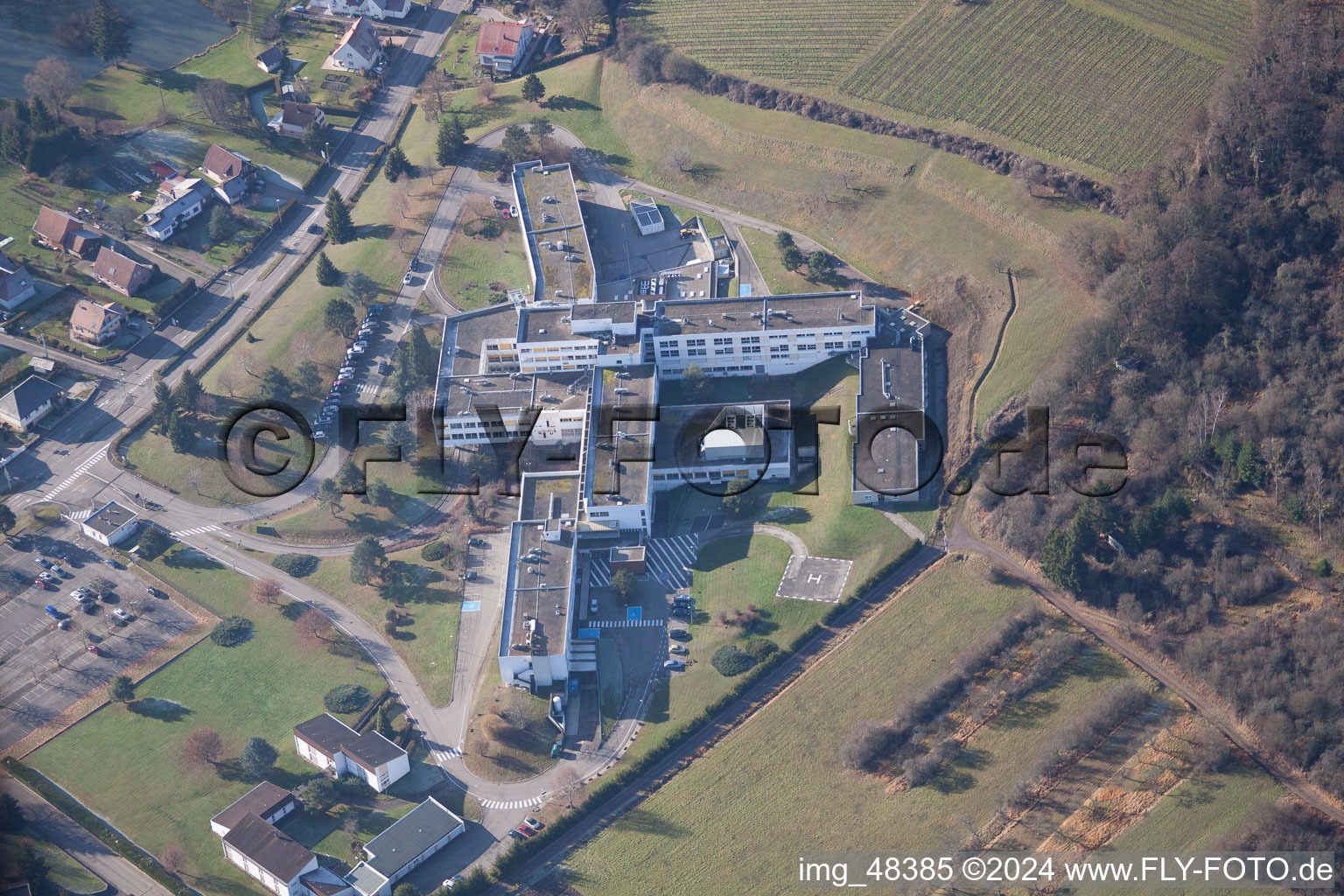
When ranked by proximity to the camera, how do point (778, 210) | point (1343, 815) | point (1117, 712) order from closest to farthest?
point (1343, 815) < point (1117, 712) < point (778, 210)

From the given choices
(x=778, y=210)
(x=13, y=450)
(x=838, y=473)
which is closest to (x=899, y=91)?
(x=778, y=210)

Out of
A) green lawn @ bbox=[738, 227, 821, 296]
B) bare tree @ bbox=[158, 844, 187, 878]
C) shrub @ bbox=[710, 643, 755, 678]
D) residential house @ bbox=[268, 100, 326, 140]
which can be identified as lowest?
bare tree @ bbox=[158, 844, 187, 878]

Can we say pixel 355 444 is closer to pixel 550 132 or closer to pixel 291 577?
pixel 291 577

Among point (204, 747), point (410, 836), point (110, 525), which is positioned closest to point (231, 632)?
point (204, 747)

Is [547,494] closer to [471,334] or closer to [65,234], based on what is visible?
[471,334]

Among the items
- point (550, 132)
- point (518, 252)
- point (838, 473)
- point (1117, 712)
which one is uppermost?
point (550, 132)

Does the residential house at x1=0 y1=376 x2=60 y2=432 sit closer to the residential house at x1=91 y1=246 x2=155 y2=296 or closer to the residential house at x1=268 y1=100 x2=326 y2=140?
the residential house at x1=91 y1=246 x2=155 y2=296

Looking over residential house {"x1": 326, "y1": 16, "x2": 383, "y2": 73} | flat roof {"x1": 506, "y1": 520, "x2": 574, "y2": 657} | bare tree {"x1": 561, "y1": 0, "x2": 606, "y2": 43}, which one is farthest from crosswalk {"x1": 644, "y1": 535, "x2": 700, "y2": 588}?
residential house {"x1": 326, "y1": 16, "x2": 383, "y2": 73}
